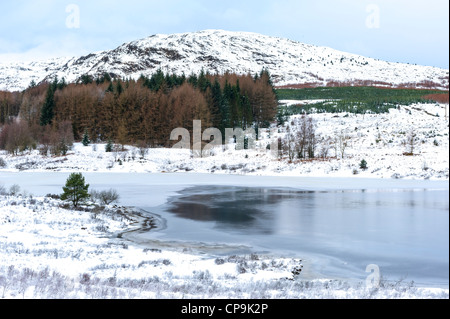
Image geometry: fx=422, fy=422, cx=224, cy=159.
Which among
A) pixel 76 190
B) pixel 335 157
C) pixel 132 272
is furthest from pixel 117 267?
pixel 335 157

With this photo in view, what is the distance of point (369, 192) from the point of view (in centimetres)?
2742

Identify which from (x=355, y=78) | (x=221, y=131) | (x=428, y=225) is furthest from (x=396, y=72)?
(x=428, y=225)

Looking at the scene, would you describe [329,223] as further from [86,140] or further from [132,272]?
[86,140]

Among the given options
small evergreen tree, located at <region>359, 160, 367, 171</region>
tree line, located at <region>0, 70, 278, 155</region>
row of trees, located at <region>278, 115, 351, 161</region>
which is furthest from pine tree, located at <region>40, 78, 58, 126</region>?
small evergreen tree, located at <region>359, 160, 367, 171</region>

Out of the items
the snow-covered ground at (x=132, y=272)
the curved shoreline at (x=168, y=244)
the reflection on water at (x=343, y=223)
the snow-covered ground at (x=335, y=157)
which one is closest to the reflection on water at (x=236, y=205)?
the reflection on water at (x=343, y=223)

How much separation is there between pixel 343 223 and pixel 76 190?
42.3 ft

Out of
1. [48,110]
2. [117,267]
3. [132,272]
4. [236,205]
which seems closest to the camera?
[132,272]

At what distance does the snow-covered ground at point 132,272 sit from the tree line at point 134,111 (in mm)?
47594

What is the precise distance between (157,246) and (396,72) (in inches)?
8001

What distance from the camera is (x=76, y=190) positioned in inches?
830

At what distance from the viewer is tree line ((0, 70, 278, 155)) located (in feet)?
216

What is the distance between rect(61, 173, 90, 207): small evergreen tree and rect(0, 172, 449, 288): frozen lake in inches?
132

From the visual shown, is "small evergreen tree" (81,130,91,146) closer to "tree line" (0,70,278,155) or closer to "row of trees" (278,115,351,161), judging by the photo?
"tree line" (0,70,278,155)
